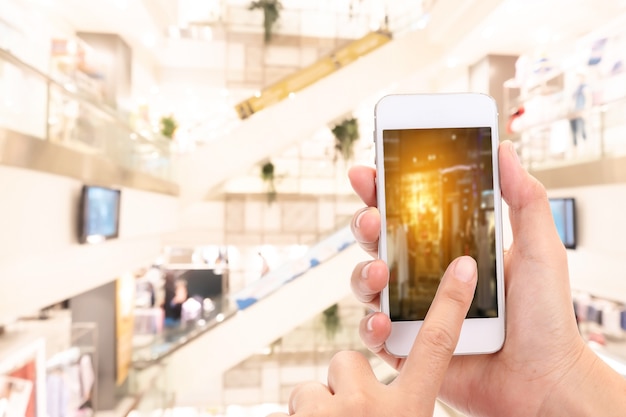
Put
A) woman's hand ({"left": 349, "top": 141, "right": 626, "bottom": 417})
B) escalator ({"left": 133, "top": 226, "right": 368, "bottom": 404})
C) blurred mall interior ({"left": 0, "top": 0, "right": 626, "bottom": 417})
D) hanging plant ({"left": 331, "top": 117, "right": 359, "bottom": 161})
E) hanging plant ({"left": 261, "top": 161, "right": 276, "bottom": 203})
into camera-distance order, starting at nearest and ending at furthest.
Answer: woman's hand ({"left": 349, "top": 141, "right": 626, "bottom": 417}) < blurred mall interior ({"left": 0, "top": 0, "right": 626, "bottom": 417}) < escalator ({"left": 133, "top": 226, "right": 368, "bottom": 404}) < hanging plant ({"left": 331, "top": 117, "right": 359, "bottom": 161}) < hanging plant ({"left": 261, "top": 161, "right": 276, "bottom": 203})

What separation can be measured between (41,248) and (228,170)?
4870 millimetres

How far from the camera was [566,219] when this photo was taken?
4527 millimetres

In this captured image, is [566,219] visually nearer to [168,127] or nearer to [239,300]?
[239,300]

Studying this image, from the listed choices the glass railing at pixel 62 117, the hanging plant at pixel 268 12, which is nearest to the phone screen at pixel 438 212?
the glass railing at pixel 62 117

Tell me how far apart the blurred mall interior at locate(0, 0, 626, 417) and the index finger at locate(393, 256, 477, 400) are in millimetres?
2929

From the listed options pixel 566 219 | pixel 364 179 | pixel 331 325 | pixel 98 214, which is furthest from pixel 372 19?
pixel 364 179

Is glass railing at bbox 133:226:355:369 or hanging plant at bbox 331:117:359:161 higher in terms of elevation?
hanging plant at bbox 331:117:359:161

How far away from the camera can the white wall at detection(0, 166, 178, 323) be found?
121 inches

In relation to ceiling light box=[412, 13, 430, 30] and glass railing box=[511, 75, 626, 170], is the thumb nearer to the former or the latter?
glass railing box=[511, 75, 626, 170]

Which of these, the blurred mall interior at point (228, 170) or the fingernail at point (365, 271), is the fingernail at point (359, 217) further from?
the blurred mall interior at point (228, 170)

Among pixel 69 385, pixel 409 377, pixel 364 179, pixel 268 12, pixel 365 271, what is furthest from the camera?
pixel 268 12

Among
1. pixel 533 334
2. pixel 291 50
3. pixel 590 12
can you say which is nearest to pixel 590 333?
pixel 590 12

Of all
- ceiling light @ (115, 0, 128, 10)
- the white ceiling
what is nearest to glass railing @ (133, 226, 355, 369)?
the white ceiling

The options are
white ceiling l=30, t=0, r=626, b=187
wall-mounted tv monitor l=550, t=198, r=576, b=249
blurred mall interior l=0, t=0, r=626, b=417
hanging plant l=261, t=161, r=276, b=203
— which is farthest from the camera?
hanging plant l=261, t=161, r=276, b=203
